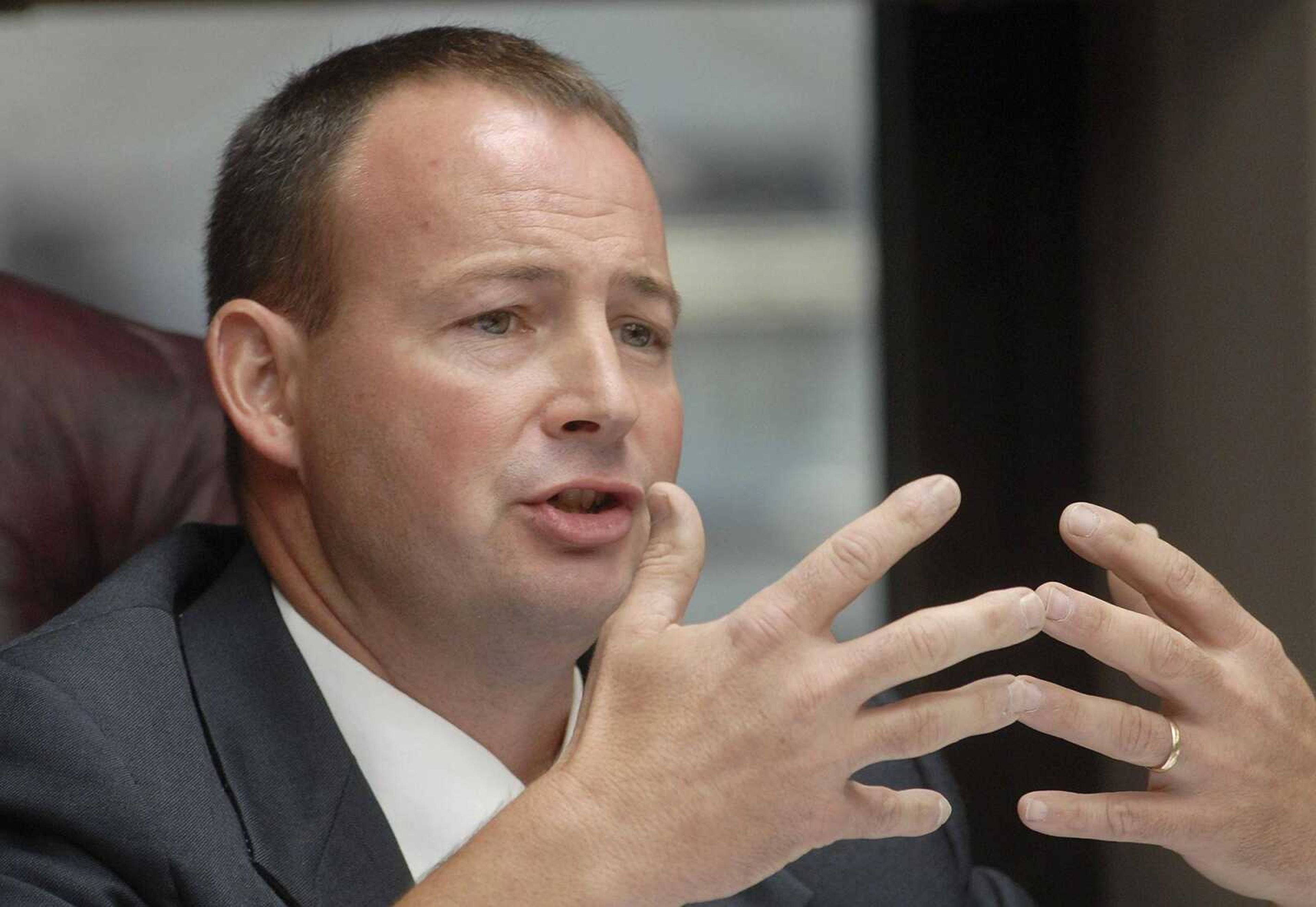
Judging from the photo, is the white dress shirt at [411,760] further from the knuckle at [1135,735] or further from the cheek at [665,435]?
the knuckle at [1135,735]

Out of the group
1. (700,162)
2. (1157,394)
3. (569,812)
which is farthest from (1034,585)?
(569,812)

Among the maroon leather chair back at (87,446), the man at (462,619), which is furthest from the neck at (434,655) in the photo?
the maroon leather chair back at (87,446)

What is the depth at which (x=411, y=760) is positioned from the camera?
1.20 metres

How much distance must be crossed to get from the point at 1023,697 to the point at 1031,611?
75 millimetres

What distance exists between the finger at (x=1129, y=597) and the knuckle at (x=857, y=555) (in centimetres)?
→ 29

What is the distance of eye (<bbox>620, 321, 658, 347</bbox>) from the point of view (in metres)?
1.29

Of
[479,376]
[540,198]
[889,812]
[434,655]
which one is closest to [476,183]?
[540,198]

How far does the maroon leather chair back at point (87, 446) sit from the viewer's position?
136cm

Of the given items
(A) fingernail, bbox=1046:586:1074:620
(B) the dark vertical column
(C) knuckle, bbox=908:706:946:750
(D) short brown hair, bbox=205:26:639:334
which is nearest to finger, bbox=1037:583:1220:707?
(A) fingernail, bbox=1046:586:1074:620

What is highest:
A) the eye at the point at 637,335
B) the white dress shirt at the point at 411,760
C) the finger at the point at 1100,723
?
the eye at the point at 637,335

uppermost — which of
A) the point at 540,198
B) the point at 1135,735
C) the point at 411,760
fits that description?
the point at 540,198

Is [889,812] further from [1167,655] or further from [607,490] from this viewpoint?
[607,490]

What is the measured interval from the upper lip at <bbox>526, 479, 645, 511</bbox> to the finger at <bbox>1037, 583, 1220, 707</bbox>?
15.0 inches

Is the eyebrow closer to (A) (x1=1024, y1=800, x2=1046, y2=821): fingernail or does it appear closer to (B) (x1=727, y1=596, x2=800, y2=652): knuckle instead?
(B) (x1=727, y1=596, x2=800, y2=652): knuckle
